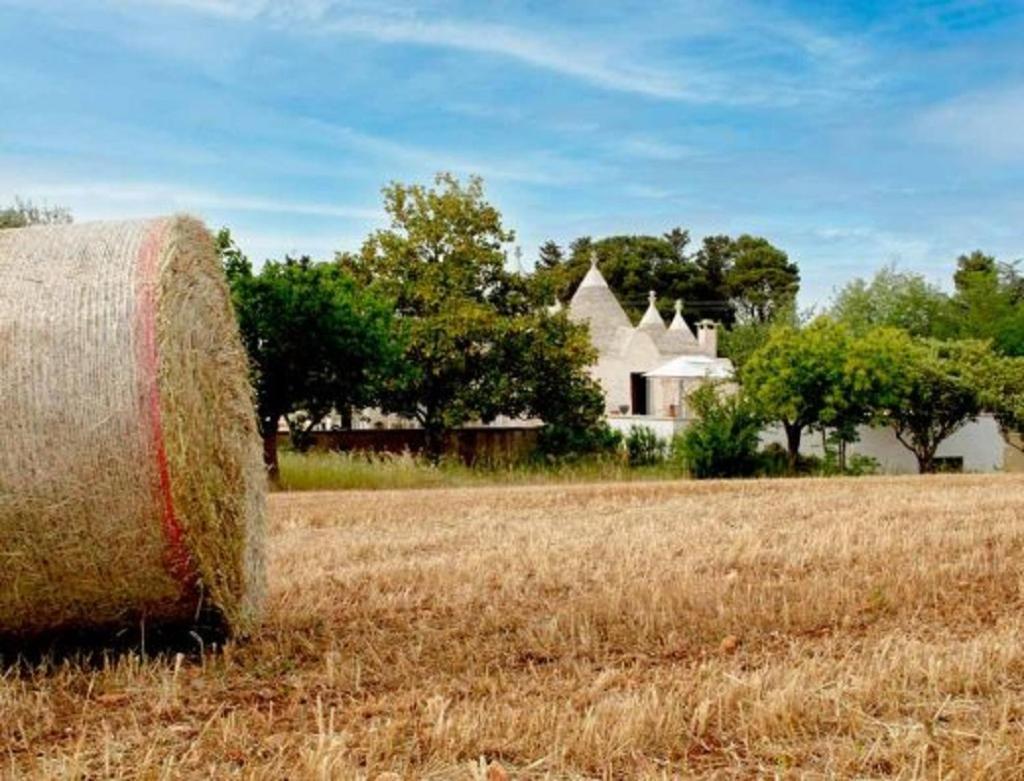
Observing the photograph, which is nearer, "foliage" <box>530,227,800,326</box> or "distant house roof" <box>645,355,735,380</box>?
"distant house roof" <box>645,355,735,380</box>

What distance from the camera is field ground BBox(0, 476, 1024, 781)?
4.19 meters

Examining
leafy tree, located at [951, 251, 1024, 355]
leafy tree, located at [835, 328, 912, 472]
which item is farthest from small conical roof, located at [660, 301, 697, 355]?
leafy tree, located at [835, 328, 912, 472]

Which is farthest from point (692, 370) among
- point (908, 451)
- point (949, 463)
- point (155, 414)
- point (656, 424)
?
point (155, 414)

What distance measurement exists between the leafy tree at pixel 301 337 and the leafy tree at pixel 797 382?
10.2 metres

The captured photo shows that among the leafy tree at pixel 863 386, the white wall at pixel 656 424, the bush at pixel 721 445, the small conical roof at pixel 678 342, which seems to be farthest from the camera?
the small conical roof at pixel 678 342

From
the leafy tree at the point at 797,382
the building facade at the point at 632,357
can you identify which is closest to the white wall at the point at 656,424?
the building facade at the point at 632,357

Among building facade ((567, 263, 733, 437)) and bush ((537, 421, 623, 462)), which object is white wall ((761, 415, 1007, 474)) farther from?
building facade ((567, 263, 733, 437))

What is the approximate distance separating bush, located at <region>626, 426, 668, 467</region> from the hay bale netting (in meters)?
25.7

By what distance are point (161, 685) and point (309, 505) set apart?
9.03 m

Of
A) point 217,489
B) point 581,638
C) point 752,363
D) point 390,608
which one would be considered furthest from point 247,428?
point 752,363

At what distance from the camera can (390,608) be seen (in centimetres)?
704

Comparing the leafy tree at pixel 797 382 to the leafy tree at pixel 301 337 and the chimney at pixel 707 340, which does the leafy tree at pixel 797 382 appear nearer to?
the leafy tree at pixel 301 337

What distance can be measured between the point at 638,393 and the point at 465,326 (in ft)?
52.3

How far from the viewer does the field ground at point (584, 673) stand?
4191 mm
